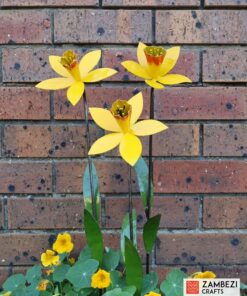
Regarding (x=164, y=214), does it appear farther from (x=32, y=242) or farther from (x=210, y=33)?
(x=210, y=33)

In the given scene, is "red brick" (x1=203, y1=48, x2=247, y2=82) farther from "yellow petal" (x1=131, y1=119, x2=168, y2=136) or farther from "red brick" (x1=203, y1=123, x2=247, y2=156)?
"yellow petal" (x1=131, y1=119, x2=168, y2=136)

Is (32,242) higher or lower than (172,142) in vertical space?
lower

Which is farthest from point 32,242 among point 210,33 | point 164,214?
point 210,33

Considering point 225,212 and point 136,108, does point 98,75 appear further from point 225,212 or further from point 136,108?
point 225,212

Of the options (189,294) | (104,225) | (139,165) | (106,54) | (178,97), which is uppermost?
(106,54)

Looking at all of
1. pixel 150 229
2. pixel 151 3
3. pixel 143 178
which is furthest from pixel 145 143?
pixel 151 3

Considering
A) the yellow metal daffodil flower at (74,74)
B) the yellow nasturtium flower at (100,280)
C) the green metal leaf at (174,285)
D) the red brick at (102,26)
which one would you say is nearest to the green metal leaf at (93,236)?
the yellow nasturtium flower at (100,280)
